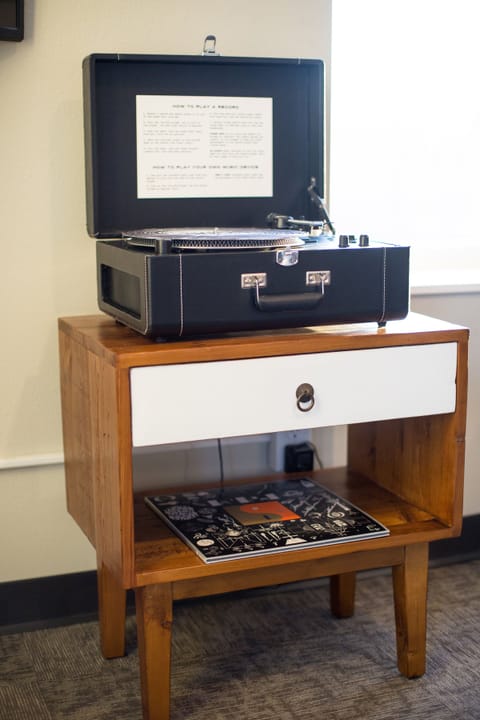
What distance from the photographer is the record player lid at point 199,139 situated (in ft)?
5.41

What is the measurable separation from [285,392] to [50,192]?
0.62 meters

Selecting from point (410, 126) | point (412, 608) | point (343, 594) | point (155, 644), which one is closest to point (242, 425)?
point (155, 644)

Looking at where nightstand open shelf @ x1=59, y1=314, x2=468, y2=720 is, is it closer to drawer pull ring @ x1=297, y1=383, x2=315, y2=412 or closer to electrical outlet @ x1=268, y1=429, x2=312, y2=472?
drawer pull ring @ x1=297, y1=383, x2=315, y2=412

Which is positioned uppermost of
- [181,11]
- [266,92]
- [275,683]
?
[181,11]

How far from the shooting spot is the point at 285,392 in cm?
141

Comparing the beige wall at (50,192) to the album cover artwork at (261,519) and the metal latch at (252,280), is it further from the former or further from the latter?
the metal latch at (252,280)

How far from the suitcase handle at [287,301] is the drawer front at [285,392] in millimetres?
75

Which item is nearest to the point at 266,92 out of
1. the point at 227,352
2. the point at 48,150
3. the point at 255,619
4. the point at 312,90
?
the point at 312,90

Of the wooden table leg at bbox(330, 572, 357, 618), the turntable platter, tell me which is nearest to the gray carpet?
the wooden table leg at bbox(330, 572, 357, 618)

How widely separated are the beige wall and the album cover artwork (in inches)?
11.1

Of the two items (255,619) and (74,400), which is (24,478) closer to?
(74,400)

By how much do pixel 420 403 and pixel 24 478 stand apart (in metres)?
0.77

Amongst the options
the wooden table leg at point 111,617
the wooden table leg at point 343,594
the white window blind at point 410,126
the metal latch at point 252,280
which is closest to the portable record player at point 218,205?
the metal latch at point 252,280

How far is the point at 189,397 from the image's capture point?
135cm
